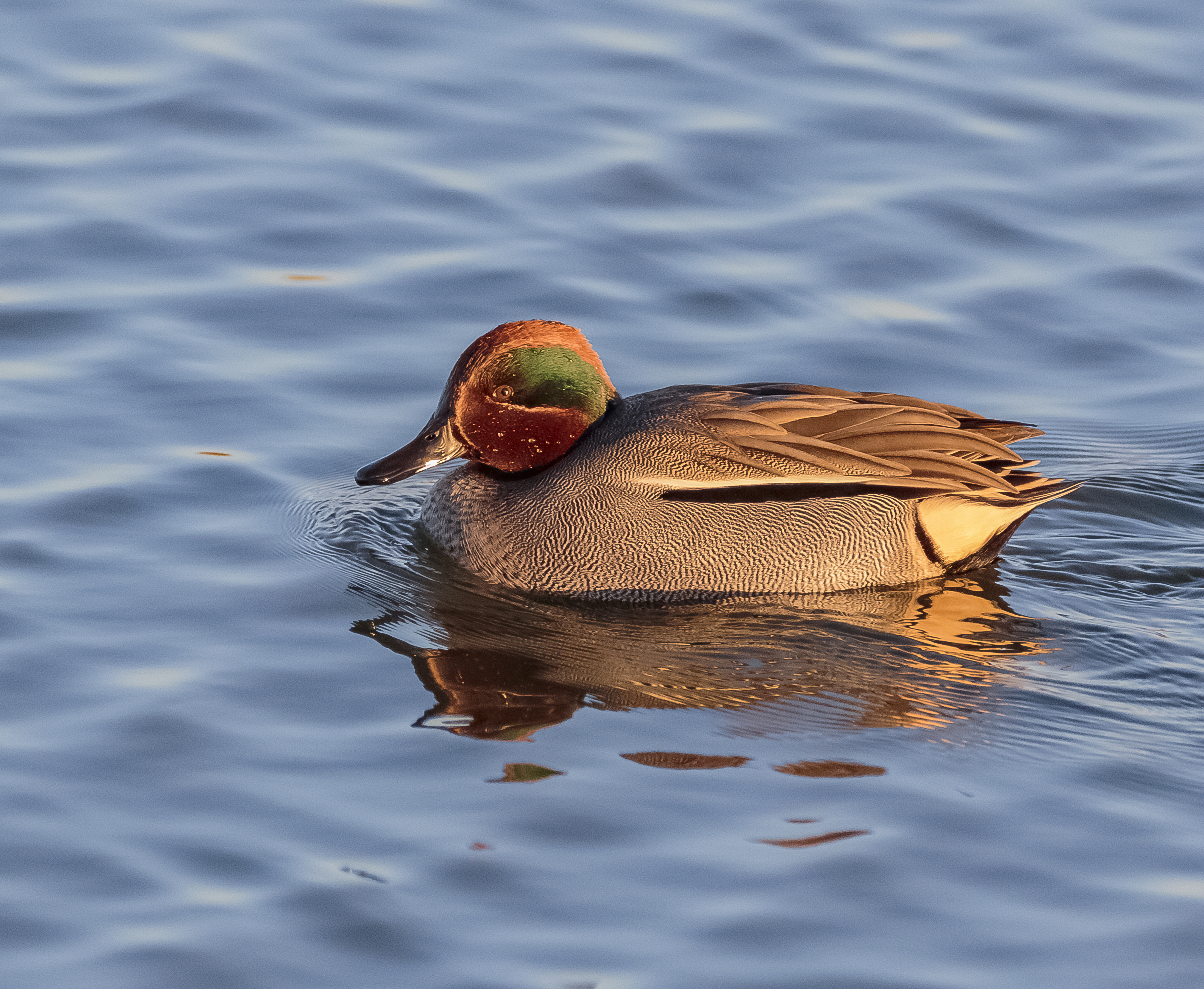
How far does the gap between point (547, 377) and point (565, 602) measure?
87 centimetres

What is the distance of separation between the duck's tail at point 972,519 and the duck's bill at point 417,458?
1797 millimetres

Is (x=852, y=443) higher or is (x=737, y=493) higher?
(x=852, y=443)

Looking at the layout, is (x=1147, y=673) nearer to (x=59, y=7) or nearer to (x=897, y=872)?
(x=897, y=872)

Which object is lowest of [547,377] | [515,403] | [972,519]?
[972,519]

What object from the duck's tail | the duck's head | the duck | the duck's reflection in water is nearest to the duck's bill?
the duck's head

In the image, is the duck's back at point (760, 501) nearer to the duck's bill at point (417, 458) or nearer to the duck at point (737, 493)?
the duck at point (737, 493)

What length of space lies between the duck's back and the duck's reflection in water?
10 centimetres

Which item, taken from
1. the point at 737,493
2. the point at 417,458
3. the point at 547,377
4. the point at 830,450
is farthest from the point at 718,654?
the point at 417,458

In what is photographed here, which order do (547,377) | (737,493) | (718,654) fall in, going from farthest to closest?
(547,377), (737,493), (718,654)

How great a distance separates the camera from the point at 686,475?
6.79m

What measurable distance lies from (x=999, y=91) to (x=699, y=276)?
299 centimetres

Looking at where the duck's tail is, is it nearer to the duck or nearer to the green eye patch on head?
the duck

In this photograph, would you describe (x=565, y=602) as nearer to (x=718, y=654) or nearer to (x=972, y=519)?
(x=718, y=654)

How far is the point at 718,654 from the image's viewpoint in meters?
6.37
